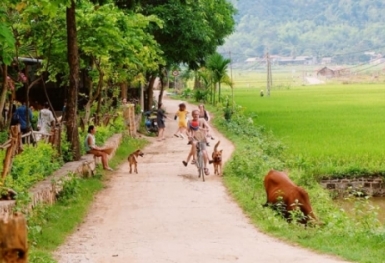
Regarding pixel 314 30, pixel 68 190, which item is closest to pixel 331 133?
pixel 68 190

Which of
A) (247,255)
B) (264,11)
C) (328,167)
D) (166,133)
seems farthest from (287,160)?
(264,11)

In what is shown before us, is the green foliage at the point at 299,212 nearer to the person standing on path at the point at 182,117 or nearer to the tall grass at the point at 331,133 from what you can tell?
the tall grass at the point at 331,133

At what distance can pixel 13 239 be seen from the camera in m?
3.98

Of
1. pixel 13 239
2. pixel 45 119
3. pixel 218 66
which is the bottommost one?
pixel 45 119

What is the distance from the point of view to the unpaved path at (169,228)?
8.42m

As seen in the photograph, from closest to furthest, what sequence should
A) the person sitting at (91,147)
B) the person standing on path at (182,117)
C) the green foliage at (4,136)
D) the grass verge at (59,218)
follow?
the grass verge at (59,218)
the green foliage at (4,136)
the person sitting at (91,147)
the person standing on path at (182,117)

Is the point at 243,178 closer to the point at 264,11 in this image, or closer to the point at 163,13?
the point at 163,13

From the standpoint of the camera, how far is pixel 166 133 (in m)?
27.8

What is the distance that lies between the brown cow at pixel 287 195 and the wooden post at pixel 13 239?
7.97m

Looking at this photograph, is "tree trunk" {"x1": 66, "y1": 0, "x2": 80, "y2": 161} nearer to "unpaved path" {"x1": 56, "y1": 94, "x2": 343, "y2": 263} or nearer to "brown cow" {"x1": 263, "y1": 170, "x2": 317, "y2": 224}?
"unpaved path" {"x1": 56, "y1": 94, "x2": 343, "y2": 263}

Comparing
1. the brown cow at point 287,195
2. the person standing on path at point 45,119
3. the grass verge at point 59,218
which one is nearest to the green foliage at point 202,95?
the person standing on path at point 45,119

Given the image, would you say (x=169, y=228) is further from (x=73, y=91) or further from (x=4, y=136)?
(x=4, y=136)

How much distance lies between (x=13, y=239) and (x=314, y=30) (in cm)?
15710

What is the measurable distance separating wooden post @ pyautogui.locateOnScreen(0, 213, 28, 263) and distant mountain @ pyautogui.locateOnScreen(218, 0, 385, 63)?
145862mm
